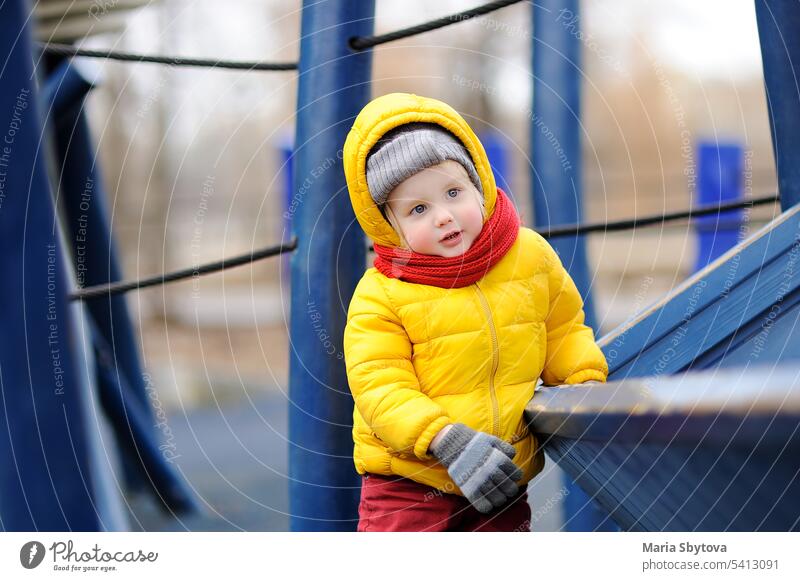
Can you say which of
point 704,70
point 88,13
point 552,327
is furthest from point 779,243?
point 88,13

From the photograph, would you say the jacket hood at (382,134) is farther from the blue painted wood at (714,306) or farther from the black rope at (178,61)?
the black rope at (178,61)

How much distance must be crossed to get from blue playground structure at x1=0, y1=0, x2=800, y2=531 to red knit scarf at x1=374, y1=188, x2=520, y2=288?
4.7 inches

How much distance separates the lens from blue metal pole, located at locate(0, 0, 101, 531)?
100cm

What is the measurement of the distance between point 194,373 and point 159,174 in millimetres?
801

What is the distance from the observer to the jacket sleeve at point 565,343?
2.61 feet

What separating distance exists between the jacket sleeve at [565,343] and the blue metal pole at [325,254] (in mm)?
235

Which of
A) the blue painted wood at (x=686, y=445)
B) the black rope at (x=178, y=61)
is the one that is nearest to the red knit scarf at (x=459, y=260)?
the blue painted wood at (x=686, y=445)

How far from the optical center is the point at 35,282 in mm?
1022

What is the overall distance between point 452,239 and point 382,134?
104mm

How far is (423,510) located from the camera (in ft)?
2.59

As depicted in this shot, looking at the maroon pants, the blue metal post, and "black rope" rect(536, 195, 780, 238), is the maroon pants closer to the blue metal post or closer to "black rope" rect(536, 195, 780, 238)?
"black rope" rect(536, 195, 780, 238)
